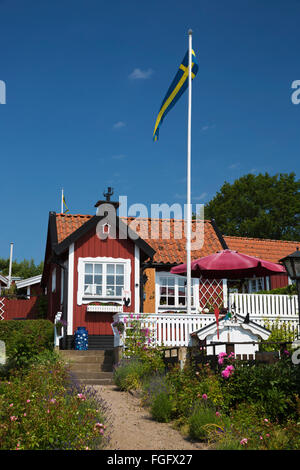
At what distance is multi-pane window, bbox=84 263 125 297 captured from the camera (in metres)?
17.0

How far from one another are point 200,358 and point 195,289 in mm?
9283

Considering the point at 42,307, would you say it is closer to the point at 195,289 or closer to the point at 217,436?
the point at 195,289

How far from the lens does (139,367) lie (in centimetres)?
1138

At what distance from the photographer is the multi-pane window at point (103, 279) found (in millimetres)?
17016

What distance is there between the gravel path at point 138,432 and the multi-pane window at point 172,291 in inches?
354

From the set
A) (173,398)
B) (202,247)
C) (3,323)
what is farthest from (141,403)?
(202,247)

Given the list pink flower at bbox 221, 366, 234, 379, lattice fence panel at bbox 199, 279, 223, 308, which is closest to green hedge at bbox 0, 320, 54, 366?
pink flower at bbox 221, 366, 234, 379

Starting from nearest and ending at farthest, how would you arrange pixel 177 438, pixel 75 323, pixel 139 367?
pixel 177 438
pixel 139 367
pixel 75 323

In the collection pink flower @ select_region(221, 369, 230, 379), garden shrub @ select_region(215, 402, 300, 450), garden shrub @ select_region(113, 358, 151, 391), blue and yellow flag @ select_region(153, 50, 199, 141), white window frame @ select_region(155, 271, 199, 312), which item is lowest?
garden shrub @ select_region(215, 402, 300, 450)

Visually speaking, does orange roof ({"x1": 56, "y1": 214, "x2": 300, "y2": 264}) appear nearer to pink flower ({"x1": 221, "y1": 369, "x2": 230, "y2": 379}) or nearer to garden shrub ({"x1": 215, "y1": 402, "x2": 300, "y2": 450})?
pink flower ({"x1": 221, "y1": 369, "x2": 230, "y2": 379})

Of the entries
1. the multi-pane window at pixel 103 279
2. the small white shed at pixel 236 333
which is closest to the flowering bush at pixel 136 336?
the small white shed at pixel 236 333

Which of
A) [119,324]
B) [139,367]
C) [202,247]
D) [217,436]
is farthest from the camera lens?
[202,247]

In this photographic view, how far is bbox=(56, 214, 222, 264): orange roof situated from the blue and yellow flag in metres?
5.23

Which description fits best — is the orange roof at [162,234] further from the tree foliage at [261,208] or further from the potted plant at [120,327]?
the tree foliage at [261,208]
